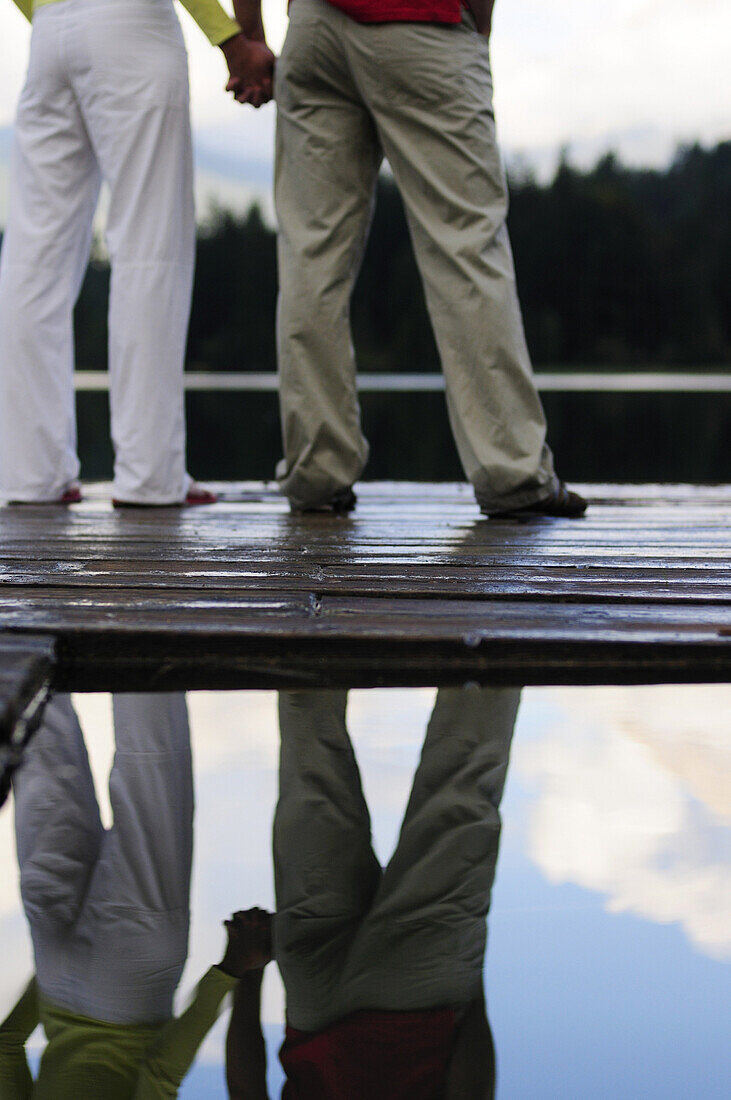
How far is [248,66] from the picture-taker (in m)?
2.01

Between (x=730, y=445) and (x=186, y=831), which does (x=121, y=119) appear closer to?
(x=186, y=831)

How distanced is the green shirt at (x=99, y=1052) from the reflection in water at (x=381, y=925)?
0.06 feet

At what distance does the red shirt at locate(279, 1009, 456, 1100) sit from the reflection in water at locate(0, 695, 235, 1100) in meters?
0.04

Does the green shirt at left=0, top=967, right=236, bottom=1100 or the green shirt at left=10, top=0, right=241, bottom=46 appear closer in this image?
the green shirt at left=0, top=967, right=236, bottom=1100

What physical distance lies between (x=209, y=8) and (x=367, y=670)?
1.40m

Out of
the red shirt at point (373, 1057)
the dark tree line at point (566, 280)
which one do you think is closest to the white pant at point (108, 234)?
the red shirt at point (373, 1057)

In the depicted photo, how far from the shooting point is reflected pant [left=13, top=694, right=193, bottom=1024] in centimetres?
52

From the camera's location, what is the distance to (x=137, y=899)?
0.60 m

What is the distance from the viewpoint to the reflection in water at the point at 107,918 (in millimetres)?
458

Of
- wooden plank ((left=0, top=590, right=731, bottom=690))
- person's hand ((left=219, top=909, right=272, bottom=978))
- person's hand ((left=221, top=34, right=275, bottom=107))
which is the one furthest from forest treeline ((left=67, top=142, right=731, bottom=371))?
person's hand ((left=219, top=909, right=272, bottom=978))

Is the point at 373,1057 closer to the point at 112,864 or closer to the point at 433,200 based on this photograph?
the point at 112,864

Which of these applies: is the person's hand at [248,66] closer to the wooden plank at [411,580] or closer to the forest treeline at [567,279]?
the wooden plank at [411,580]

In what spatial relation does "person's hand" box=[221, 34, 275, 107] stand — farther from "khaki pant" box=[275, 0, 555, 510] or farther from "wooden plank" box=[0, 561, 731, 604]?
"wooden plank" box=[0, 561, 731, 604]

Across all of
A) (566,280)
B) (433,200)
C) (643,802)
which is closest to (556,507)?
(433,200)
